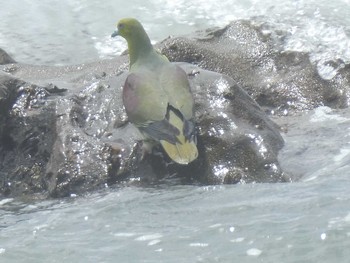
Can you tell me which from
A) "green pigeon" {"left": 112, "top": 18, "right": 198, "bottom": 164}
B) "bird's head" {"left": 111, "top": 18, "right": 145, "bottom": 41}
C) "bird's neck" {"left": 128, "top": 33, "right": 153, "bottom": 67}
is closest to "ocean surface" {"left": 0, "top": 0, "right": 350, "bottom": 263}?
"green pigeon" {"left": 112, "top": 18, "right": 198, "bottom": 164}

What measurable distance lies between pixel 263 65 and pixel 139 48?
6.68ft

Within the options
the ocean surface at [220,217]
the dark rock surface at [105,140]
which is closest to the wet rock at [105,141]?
the dark rock surface at [105,140]

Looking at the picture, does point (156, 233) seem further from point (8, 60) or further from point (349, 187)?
point (8, 60)

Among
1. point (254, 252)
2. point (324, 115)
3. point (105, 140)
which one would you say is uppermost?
point (254, 252)

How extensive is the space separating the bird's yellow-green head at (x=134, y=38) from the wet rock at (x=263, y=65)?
851mm

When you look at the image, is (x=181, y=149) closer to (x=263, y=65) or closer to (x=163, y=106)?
(x=163, y=106)

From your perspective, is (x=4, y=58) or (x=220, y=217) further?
(x=4, y=58)

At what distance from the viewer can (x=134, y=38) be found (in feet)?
26.5

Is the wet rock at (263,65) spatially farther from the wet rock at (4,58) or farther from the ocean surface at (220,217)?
Answer: the wet rock at (4,58)

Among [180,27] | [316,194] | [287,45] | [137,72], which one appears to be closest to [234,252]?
[316,194]

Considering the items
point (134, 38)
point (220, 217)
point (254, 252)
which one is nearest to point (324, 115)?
point (134, 38)

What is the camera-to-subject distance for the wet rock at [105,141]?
684cm

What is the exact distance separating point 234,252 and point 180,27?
310 inches

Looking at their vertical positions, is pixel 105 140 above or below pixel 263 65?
above
